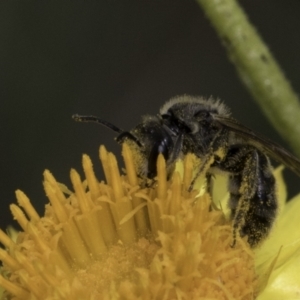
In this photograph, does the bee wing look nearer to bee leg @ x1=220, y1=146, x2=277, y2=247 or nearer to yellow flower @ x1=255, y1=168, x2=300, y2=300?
bee leg @ x1=220, y1=146, x2=277, y2=247

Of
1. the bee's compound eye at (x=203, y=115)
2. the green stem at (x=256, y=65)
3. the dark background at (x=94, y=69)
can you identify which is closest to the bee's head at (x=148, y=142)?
the bee's compound eye at (x=203, y=115)

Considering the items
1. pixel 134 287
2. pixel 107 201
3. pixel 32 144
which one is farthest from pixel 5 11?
pixel 134 287

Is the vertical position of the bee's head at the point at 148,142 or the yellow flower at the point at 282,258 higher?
the bee's head at the point at 148,142

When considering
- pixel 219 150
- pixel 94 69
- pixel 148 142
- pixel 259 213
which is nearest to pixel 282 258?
pixel 259 213

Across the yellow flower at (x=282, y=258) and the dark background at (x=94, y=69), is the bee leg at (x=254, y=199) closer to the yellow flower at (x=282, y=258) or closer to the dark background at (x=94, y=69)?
the yellow flower at (x=282, y=258)

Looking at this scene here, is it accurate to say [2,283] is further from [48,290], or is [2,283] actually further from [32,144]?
[32,144]

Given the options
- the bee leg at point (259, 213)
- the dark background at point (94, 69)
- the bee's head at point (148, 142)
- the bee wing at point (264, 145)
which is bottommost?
the bee leg at point (259, 213)

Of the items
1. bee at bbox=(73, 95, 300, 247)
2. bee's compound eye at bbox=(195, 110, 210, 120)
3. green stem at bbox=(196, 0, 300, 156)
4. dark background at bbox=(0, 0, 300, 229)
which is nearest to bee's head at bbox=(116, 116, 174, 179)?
bee at bbox=(73, 95, 300, 247)

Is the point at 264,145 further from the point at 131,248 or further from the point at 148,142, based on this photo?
the point at 131,248
